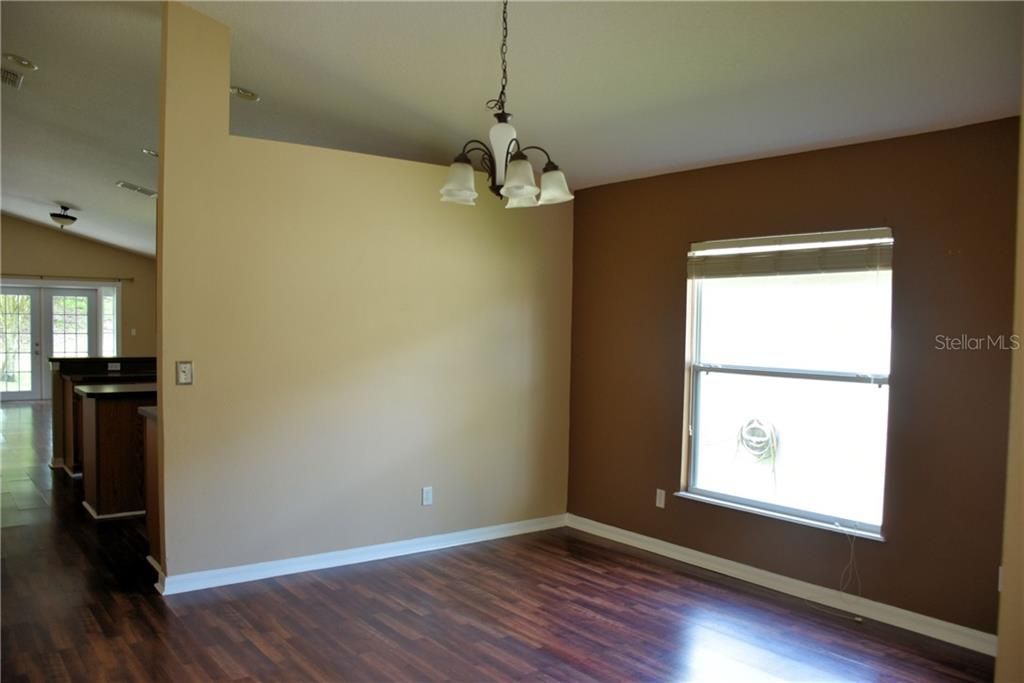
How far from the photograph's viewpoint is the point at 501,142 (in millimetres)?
2512

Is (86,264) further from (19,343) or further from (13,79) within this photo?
(13,79)

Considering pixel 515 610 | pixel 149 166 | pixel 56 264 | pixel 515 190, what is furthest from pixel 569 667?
pixel 56 264

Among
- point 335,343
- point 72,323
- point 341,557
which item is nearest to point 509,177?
point 335,343

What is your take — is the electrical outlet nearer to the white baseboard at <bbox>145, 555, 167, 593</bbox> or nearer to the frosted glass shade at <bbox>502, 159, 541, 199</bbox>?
the white baseboard at <bbox>145, 555, 167, 593</bbox>

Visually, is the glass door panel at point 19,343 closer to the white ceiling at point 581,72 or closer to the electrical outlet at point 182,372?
the white ceiling at point 581,72

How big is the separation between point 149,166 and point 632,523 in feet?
17.3

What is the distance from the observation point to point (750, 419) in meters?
3.92

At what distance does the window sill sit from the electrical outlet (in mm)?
2950

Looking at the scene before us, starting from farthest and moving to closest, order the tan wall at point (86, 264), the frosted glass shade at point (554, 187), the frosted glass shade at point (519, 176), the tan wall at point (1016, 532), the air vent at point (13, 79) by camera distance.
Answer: the tan wall at point (86, 264)
the air vent at point (13, 79)
the frosted glass shade at point (554, 187)
the frosted glass shade at point (519, 176)
the tan wall at point (1016, 532)

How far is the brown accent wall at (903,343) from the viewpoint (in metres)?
3.04

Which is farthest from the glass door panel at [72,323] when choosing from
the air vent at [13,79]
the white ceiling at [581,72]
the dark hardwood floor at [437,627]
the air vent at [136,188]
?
the dark hardwood floor at [437,627]

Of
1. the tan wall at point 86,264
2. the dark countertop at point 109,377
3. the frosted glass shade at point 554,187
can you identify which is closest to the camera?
the frosted glass shade at point 554,187

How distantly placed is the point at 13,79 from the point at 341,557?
151 inches

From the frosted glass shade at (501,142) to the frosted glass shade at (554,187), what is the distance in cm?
17
